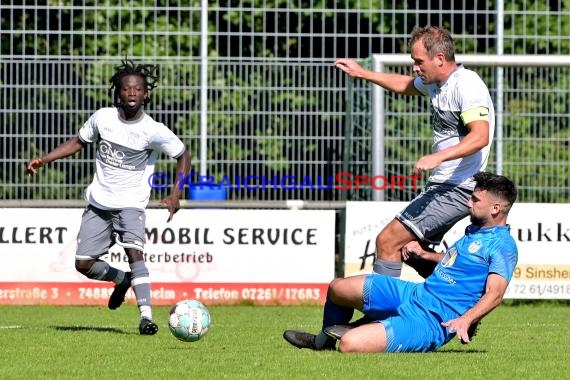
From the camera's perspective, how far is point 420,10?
1605 cm

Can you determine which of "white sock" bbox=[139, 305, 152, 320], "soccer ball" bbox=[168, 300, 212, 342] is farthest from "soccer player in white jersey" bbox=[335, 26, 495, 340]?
"white sock" bbox=[139, 305, 152, 320]

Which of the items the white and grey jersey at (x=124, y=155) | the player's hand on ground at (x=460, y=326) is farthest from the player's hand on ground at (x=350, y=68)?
the player's hand on ground at (x=460, y=326)

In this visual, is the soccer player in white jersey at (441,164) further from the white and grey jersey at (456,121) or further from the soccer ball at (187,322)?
the soccer ball at (187,322)

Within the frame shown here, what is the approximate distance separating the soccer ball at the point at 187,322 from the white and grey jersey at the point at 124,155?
6.12ft

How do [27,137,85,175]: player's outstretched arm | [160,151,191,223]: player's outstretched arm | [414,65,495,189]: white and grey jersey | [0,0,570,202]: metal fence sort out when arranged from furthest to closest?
[0,0,570,202]: metal fence → [27,137,85,175]: player's outstretched arm → [160,151,191,223]: player's outstretched arm → [414,65,495,189]: white and grey jersey

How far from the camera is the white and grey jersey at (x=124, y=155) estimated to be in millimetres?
11008

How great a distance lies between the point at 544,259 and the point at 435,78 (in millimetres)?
6000

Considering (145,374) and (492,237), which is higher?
(492,237)

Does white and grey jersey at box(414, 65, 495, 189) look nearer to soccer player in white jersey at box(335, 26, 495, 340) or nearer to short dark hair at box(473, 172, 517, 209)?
soccer player in white jersey at box(335, 26, 495, 340)

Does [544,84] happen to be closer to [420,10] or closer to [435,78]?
[420,10]

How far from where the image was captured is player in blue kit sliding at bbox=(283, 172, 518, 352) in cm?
829

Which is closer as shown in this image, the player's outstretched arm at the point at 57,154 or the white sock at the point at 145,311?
the white sock at the point at 145,311

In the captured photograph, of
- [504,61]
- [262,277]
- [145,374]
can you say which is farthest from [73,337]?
[504,61]

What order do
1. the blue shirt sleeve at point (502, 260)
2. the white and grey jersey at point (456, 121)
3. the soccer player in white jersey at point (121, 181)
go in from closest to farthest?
the blue shirt sleeve at point (502, 260), the white and grey jersey at point (456, 121), the soccer player in white jersey at point (121, 181)
